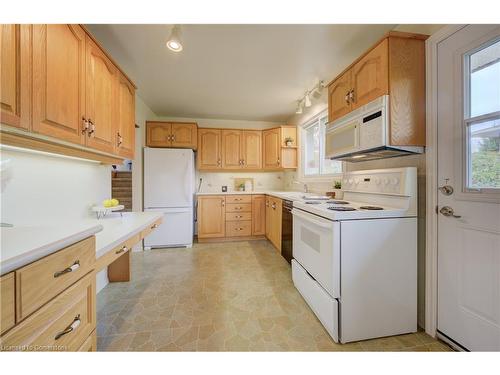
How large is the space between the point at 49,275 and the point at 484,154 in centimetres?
211

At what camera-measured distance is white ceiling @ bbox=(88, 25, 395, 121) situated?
1.56m

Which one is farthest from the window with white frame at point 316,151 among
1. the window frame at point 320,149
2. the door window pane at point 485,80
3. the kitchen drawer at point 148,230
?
the kitchen drawer at point 148,230

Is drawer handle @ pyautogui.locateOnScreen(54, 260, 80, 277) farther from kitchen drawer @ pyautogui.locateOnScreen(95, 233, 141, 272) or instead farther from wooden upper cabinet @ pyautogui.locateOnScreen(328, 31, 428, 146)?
wooden upper cabinet @ pyautogui.locateOnScreen(328, 31, 428, 146)

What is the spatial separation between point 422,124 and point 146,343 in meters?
2.44

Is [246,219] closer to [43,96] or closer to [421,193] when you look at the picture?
[421,193]

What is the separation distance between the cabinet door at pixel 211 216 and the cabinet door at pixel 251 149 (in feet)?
3.03

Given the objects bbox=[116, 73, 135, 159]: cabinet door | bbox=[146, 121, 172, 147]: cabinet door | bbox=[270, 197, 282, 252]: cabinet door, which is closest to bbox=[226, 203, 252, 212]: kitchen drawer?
bbox=[270, 197, 282, 252]: cabinet door

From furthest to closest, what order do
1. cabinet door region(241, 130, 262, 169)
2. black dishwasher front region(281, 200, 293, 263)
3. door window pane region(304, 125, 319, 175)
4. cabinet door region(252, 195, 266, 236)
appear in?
cabinet door region(241, 130, 262, 169) → cabinet door region(252, 195, 266, 236) → door window pane region(304, 125, 319, 175) → black dishwasher front region(281, 200, 293, 263)

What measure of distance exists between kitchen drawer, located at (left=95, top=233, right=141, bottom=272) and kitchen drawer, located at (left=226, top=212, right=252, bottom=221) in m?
2.09

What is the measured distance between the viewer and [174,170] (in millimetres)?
3123

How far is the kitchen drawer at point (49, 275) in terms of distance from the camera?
1.82 ft

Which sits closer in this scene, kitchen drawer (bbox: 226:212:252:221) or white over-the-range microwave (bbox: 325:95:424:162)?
white over-the-range microwave (bbox: 325:95:424:162)

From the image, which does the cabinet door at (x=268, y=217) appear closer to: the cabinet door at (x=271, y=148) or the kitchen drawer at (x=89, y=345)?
Answer: the cabinet door at (x=271, y=148)

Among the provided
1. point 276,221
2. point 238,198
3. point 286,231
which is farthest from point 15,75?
point 238,198
